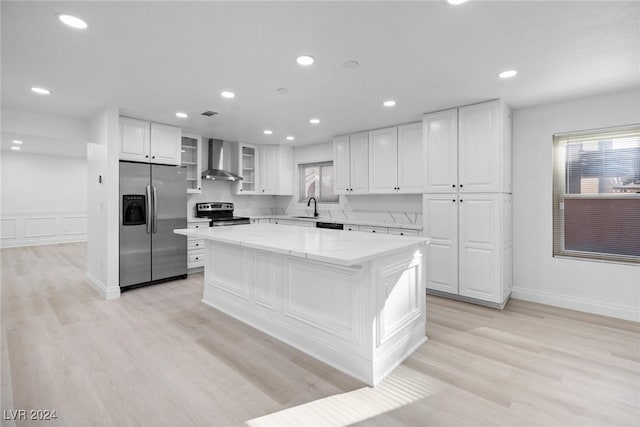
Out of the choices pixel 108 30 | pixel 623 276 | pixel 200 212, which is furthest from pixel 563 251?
pixel 200 212

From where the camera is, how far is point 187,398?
77.5 inches

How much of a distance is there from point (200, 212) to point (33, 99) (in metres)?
2.66

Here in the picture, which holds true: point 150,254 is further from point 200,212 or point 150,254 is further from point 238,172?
point 238,172

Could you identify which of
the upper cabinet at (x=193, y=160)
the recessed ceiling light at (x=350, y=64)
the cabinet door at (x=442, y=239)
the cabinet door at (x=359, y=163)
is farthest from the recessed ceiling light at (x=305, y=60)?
the upper cabinet at (x=193, y=160)

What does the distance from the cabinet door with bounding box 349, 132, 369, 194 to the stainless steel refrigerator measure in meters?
2.78

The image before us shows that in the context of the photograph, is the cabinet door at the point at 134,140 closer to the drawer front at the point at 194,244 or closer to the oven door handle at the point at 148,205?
the oven door handle at the point at 148,205

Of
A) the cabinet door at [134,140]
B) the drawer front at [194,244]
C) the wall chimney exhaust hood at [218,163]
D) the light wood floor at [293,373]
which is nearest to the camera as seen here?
the light wood floor at [293,373]

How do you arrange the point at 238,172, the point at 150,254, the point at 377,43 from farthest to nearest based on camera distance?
the point at 238,172 → the point at 150,254 → the point at 377,43

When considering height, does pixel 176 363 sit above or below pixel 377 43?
below

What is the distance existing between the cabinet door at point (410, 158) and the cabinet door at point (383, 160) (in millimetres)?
84

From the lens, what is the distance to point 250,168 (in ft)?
21.0

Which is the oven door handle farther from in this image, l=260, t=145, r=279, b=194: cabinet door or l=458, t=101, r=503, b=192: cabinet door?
l=458, t=101, r=503, b=192: cabinet door

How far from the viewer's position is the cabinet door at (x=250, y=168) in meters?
6.29

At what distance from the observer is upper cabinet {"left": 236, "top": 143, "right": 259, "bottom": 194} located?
6273 millimetres
